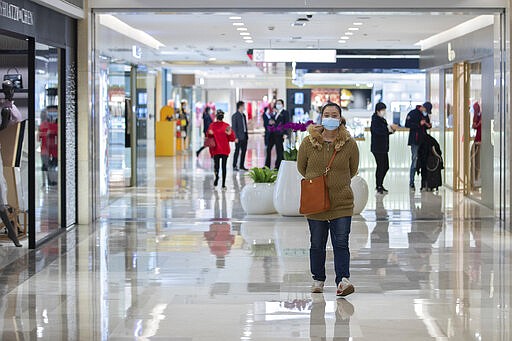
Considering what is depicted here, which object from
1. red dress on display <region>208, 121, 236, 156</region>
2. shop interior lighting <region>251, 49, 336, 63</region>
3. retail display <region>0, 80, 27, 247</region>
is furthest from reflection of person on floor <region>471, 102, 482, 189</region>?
retail display <region>0, 80, 27, 247</region>

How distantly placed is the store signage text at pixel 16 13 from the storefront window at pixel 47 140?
497mm

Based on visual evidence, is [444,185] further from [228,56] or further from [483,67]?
[228,56]

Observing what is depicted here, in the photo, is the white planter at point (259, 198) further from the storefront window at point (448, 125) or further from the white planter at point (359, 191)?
the storefront window at point (448, 125)

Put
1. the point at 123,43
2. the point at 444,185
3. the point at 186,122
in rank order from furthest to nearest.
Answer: the point at 186,122 → the point at 444,185 → the point at 123,43

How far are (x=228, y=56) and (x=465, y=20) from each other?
15.0m

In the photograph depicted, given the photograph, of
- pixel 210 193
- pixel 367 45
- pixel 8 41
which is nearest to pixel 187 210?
pixel 210 193

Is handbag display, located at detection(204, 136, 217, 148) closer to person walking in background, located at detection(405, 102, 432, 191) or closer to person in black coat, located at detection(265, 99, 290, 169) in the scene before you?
person walking in background, located at detection(405, 102, 432, 191)

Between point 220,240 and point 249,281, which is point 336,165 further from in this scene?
point 220,240

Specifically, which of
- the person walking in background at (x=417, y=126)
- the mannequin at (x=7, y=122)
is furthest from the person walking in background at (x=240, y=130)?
the mannequin at (x=7, y=122)

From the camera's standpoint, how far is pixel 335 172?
8.49 meters

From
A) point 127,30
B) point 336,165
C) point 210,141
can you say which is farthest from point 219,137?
point 336,165

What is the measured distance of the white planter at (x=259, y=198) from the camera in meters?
14.7

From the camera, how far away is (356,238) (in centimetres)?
1239

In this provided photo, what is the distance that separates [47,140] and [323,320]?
6020 mm
